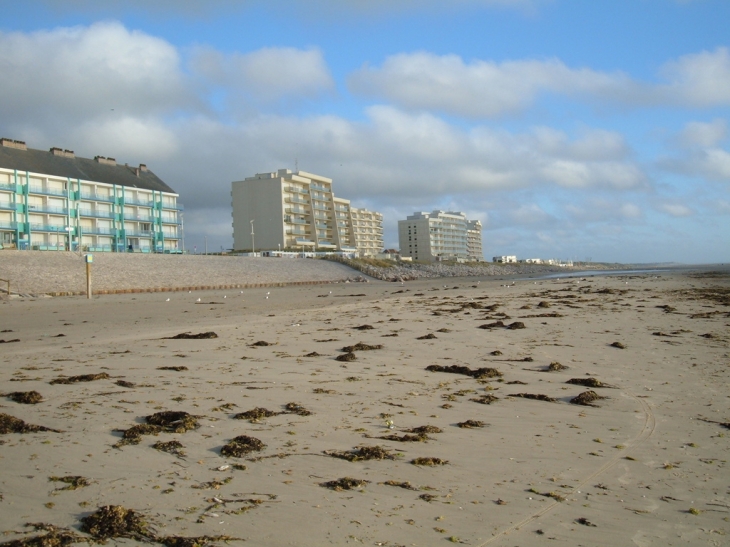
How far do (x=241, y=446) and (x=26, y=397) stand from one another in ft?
11.2

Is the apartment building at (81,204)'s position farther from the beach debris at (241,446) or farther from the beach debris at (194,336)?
the beach debris at (241,446)

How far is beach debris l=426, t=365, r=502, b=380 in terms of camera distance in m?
9.24

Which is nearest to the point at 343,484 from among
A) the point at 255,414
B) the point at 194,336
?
the point at 255,414

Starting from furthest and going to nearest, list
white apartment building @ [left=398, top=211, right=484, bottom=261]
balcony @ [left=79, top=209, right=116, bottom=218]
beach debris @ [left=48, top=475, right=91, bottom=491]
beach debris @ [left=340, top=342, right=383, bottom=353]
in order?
1. white apartment building @ [left=398, top=211, right=484, bottom=261]
2. balcony @ [left=79, top=209, right=116, bottom=218]
3. beach debris @ [left=340, top=342, right=383, bottom=353]
4. beach debris @ [left=48, top=475, right=91, bottom=491]

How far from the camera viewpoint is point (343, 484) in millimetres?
4664

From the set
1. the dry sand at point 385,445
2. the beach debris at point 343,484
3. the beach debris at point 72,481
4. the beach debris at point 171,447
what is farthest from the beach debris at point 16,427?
the beach debris at point 343,484

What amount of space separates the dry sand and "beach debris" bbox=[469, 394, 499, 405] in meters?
0.09

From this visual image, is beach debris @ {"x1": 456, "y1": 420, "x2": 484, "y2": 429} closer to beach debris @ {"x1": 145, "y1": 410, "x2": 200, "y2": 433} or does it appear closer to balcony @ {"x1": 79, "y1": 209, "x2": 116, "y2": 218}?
beach debris @ {"x1": 145, "y1": 410, "x2": 200, "y2": 433}

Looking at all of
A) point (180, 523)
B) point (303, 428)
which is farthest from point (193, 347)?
point (180, 523)

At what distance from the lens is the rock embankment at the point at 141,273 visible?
41.1 m

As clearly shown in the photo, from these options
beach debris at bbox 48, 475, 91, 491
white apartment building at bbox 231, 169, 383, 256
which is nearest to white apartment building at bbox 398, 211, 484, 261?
white apartment building at bbox 231, 169, 383, 256

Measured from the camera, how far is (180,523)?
3947 mm

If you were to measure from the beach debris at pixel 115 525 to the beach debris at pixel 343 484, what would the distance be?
1407mm

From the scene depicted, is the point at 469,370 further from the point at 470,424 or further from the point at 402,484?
the point at 402,484
